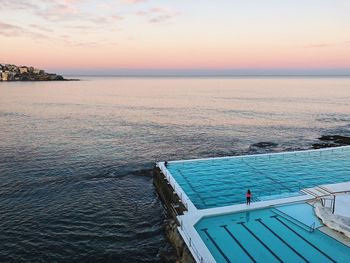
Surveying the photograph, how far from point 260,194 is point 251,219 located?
4333mm

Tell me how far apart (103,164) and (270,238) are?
24.2 meters

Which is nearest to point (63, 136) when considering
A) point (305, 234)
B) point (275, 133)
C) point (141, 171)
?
point (141, 171)

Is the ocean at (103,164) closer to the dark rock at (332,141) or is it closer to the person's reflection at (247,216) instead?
the dark rock at (332,141)

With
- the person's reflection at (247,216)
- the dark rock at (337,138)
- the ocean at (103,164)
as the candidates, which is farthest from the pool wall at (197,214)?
the dark rock at (337,138)

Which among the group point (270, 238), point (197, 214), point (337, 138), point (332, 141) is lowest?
point (332, 141)

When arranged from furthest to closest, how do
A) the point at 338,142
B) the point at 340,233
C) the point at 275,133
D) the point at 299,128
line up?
the point at 299,128 → the point at 275,133 → the point at 338,142 → the point at 340,233

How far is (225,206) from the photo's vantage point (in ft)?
69.5

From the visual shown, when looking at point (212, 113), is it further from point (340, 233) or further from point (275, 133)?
point (340, 233)

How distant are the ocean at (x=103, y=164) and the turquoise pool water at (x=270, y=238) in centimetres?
437

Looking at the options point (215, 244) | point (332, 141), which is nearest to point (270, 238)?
point (215, 244)

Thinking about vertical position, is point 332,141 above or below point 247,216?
below

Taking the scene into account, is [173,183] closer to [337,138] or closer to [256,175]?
[256,175]

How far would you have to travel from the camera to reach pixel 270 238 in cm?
1741

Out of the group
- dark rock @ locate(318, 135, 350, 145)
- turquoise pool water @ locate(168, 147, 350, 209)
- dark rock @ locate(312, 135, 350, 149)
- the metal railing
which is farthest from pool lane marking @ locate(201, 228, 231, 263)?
dark rock @ locate(318, 135, 350, 145)
